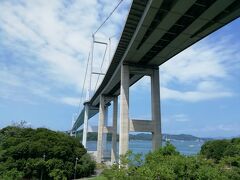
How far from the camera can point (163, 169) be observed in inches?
446

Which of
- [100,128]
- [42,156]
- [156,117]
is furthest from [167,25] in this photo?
[100,128]

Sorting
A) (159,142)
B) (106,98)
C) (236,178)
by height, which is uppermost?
(106,98)

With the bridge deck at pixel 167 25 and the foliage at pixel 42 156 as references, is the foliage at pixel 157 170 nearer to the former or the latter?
the bridge deck at pixel 167 25

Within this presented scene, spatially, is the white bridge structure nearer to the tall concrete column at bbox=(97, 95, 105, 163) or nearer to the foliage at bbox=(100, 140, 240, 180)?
the foliage at bbox=(100, 140, 240, 180)

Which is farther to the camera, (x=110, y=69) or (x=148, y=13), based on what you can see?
(x=110, y=69)

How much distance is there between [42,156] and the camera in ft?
105

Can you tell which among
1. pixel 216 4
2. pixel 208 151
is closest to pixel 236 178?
pixel 216 4

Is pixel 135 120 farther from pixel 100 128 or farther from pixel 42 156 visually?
pixel 100 128

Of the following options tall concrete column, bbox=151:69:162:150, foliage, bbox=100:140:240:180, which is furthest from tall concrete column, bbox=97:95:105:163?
foliage, bbox=100:140:240:180

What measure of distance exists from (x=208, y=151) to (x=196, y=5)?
40906mm

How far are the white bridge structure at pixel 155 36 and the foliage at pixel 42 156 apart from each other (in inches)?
374

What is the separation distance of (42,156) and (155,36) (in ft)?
64.2

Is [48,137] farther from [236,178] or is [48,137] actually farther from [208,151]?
[208,151]

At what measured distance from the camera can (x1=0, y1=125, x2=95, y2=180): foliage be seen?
2959cm
